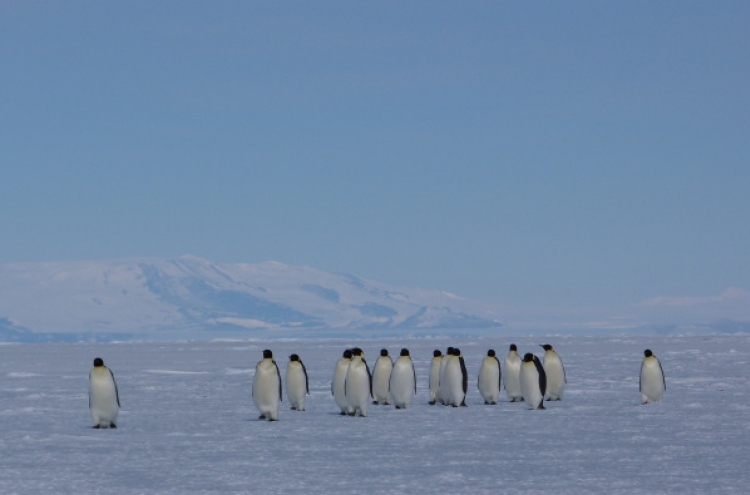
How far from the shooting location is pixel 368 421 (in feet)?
46.8

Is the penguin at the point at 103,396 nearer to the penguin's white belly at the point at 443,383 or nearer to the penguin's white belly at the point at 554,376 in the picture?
the penguin's white belly at the point at 443,383

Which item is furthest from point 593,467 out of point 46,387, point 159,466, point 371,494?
point 46,387

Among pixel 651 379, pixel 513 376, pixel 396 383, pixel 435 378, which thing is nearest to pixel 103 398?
pixel 396 383

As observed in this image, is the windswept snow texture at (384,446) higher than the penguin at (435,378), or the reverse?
the penguin at (435,378)

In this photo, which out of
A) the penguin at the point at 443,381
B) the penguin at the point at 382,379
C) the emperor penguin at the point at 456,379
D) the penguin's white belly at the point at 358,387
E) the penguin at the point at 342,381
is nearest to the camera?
the penguin's white belly at the point at 358,387

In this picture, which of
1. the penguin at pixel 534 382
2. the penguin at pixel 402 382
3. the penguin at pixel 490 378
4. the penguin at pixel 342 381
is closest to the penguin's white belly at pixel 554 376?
the penguin at pixel 490 378

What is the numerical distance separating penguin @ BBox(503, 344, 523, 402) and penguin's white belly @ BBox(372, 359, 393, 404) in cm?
185

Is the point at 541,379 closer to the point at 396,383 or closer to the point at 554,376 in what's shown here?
the point at 554,376

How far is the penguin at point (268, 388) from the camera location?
1406 centimetres

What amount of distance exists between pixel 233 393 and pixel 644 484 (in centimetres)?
1199

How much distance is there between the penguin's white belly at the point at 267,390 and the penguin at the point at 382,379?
8.88 feet

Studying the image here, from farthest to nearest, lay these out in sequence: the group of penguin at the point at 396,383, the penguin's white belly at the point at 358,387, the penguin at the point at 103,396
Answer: the penguin's white belly at the point at 358,387, the group of penguin at the point at 396,383, the penguin at the point at 103,396

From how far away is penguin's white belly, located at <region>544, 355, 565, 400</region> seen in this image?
16.9 metres

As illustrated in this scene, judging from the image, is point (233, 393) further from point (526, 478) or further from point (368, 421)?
point (526, 478)
